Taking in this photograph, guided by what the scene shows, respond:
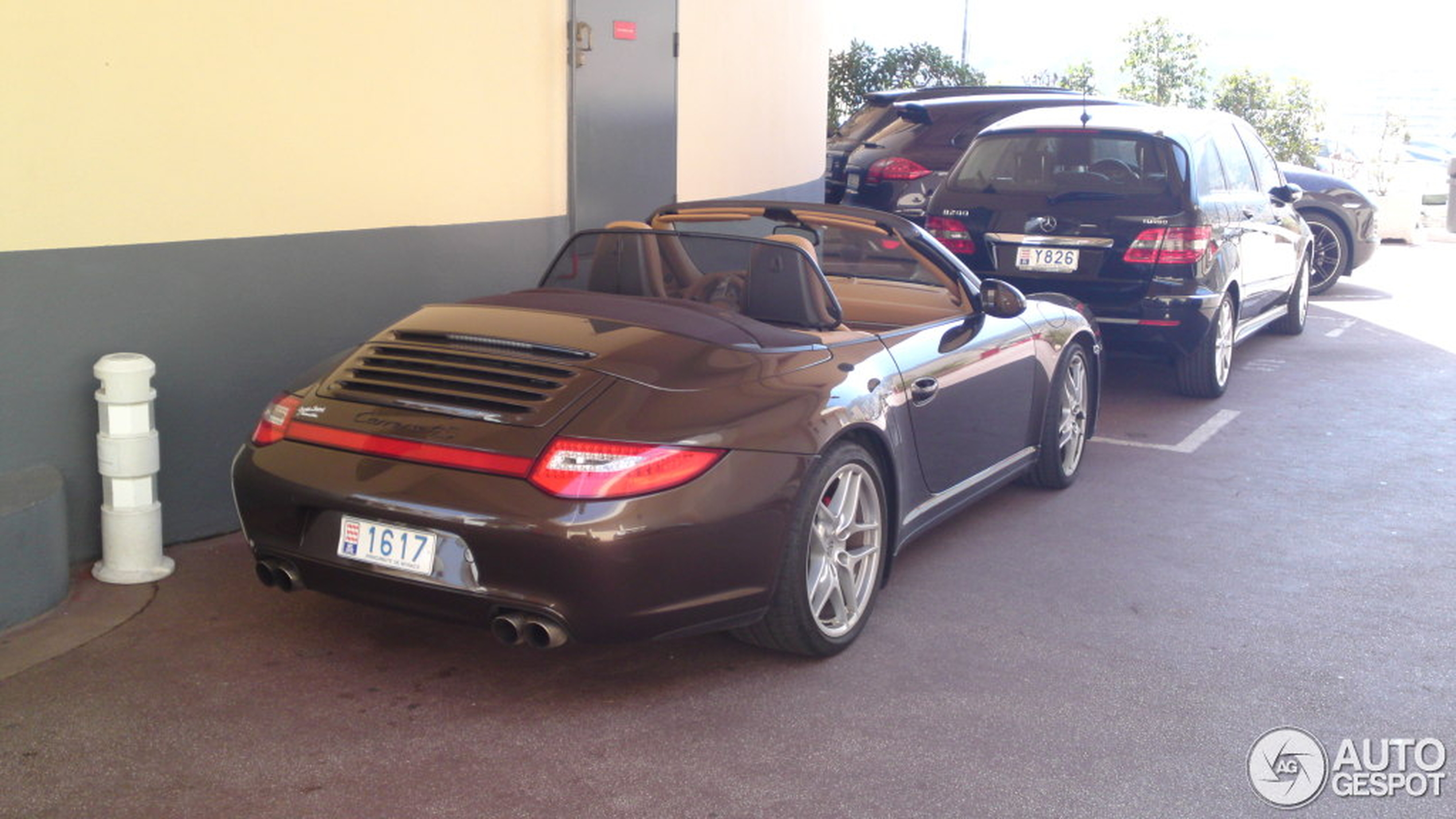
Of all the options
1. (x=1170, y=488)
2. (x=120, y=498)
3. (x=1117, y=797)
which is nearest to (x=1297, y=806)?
(x=1117, y=797)

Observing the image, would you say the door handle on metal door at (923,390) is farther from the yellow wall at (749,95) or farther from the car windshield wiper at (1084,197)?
the yellow wall at (749,95)

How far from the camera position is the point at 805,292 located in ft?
15.9

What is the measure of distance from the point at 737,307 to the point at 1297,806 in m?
2.50

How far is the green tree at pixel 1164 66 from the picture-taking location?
22.1m

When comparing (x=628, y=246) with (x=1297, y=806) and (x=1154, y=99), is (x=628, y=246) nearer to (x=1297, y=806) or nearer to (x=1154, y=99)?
(x=1297, y=806)

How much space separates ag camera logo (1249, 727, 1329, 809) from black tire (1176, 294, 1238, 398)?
15.5ft

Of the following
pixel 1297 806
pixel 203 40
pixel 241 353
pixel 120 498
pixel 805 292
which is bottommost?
pixel 1297 806

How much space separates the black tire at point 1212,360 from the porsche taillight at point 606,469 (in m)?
5.37

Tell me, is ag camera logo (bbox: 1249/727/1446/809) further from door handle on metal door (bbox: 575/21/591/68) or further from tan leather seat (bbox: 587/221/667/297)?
door handle on metal door (bbox: 575/21/591/68)

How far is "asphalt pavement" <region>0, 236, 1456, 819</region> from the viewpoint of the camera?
3.59 meters

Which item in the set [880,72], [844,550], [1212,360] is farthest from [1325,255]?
[844,550]

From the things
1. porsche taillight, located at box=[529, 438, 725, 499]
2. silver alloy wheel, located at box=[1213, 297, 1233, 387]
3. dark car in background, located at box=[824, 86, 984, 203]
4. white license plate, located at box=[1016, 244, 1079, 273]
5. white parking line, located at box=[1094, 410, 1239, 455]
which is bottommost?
white parking line, located at box=[1094, 410, 1239, 455]

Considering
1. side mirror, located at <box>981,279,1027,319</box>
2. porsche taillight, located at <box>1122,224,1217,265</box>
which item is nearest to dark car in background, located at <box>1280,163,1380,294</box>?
porsche taillight, located at <box>1122,224,1217,265</box>

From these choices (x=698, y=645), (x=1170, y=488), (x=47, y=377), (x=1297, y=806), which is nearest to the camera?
(x=1297, y=806)
